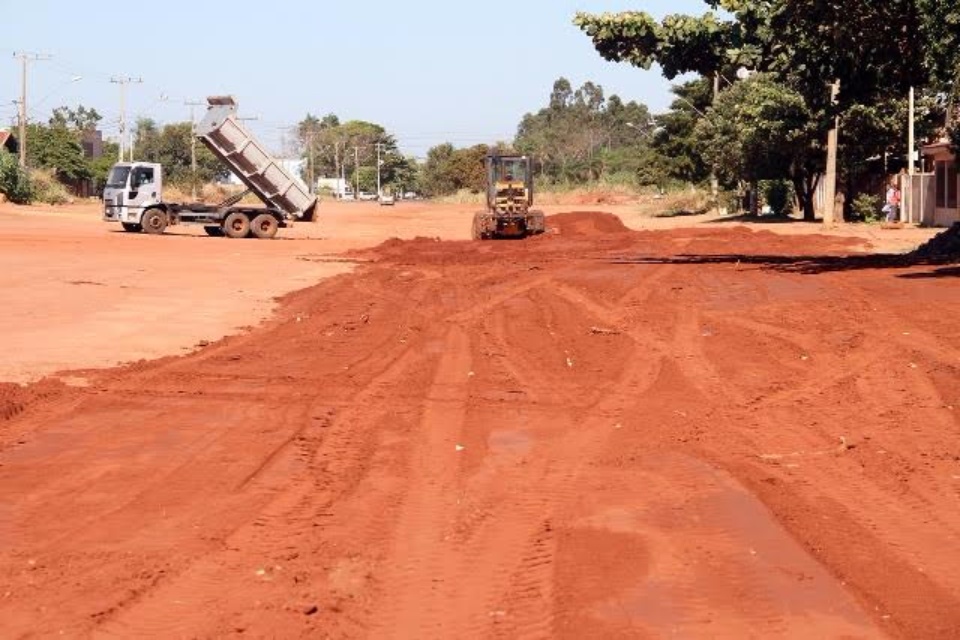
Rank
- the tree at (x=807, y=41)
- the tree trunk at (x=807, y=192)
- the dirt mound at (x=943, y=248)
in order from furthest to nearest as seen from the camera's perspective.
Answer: the tree trunk at (x=807, y=192) < the dirt mound at (x=943, y=248) < the tree at (x=807, y=41)

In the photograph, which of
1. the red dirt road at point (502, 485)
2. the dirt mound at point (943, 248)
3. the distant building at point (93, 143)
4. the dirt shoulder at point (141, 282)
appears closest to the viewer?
the red dirt road at point (502, 485)

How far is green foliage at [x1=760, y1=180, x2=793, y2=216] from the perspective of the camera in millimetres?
67875

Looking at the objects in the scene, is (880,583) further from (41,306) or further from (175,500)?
(41,306)

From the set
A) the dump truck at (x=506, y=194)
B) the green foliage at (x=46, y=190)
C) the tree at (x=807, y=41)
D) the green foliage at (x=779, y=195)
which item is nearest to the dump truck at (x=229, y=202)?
the dump truck at (x=506, y=194)

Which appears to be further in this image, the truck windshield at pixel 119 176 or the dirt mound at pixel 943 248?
the truck windshield at pixel 119 176

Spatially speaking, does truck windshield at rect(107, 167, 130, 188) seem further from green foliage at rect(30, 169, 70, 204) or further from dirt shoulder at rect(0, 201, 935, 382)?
green foliage at rect(30, 169, 70, 204)

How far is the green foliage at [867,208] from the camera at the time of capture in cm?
5559

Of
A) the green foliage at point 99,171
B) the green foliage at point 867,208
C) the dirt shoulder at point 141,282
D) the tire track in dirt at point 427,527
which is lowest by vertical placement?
the tire track in dirt at point 427,527

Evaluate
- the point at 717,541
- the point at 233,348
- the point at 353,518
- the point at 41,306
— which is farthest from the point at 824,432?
the point at 41,306

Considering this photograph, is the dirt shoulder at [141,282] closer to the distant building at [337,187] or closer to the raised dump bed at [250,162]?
the raised dump bed at [250,162]

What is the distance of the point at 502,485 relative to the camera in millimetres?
→ 8547

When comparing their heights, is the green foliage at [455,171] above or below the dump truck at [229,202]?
above

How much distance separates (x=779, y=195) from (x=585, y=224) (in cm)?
1533

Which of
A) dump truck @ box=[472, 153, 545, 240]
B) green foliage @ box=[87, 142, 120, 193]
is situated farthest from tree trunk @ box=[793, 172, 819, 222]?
green foliage @ box=[87, 142, 120, 193]
